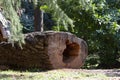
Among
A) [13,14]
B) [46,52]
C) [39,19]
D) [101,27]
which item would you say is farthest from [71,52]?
[13,14]

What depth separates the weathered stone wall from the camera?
8.71 m

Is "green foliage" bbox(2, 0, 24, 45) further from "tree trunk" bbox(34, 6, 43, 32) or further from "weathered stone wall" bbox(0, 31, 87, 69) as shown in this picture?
"tree trunk" bbox(34, 6, 43, 32)

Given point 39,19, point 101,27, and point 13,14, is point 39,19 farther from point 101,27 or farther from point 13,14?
point 13,14

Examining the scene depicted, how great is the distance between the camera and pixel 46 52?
341 inches

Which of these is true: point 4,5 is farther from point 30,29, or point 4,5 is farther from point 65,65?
point 30,29

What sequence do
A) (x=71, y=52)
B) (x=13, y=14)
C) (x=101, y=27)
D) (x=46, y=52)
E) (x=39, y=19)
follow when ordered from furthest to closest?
(x=39, y=19) → (x=101, y=27) → (x=71, y=52) → (x=46, y=52) → (x=13, y=14)

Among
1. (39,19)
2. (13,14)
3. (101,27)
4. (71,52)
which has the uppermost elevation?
(13,14)

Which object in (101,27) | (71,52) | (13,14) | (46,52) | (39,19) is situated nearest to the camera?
(13,14)

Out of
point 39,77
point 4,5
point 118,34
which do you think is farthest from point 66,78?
point 118,34

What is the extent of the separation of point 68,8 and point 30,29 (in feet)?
21.9

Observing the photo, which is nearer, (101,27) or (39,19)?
(101,27)

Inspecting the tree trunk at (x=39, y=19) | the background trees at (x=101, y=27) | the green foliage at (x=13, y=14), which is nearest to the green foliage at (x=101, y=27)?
the background trees at (x=101, y=27)

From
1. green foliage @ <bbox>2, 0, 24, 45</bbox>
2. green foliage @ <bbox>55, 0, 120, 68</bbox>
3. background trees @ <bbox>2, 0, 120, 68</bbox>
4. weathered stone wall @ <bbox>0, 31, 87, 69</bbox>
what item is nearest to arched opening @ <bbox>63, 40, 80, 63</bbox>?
weathered stone wall @ <bbox>0, 31, 87, 69</bbox>

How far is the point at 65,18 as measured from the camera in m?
5.47
